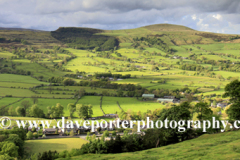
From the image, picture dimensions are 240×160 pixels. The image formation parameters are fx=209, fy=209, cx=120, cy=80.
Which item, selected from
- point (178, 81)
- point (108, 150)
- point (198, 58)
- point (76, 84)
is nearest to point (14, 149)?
point (108, 150)

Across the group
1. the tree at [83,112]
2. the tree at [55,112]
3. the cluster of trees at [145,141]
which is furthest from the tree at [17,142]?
the tree at [83,112]

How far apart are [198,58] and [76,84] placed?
131 metres

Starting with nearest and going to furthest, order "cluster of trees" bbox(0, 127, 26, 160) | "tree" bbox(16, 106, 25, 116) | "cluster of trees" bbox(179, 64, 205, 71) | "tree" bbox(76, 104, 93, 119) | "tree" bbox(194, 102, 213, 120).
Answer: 1. "cluster of trees" bbox(0, 127, 26, 160)
2. "tree" bbox(194, 102, 213, 120)
3. "tree" bbox(76, 104, 93, 119)
4. "tree" bbox(16, 106, 25, 116)
5. "cluster of trees" bbox(179, 64, 205, 71)

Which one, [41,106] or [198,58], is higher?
[198,58]

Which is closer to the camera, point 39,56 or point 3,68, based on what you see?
point 3,68

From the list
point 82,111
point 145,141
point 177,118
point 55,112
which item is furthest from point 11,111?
point 177,118

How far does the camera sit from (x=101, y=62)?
181m

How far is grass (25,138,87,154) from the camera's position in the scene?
42688mm

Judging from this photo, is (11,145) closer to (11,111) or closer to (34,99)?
A: (11,111)

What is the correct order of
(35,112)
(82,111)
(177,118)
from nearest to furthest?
(177,118) < (82,111) < (35,112)

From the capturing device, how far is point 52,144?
45.8m

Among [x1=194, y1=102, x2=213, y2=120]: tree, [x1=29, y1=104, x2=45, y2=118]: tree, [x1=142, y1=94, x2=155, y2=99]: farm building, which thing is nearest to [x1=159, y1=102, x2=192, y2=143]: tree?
[x1=194, y1=102, x2=213, y2=120]: tree

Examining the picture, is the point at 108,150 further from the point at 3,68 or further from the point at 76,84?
the point at 3,68

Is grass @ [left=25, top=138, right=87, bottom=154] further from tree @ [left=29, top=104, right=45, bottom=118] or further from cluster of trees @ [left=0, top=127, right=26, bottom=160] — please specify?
tree @ [left=29, top=104, right=45, bottom=118]
